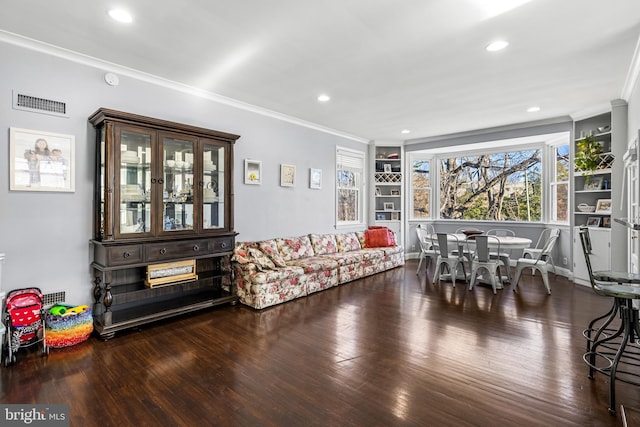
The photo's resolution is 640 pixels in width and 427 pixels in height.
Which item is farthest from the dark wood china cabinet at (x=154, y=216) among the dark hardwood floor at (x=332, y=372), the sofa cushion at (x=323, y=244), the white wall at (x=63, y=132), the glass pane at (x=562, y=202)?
the glass pane at (x=562, y=202)

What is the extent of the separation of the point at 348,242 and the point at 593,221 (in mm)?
4029

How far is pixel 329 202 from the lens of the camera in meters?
6.51

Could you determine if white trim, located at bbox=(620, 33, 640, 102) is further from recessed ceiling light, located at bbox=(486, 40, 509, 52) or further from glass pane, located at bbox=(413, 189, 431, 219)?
glass pane, located at bbox=(413, 189, 431, 219)

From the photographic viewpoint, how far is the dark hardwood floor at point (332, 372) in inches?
79.0

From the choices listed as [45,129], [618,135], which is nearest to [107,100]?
[45,129]

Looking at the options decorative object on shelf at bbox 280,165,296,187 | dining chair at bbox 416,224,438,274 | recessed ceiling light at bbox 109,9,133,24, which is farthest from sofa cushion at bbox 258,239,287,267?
recessed ceiling light at bbox 109,9,133,24

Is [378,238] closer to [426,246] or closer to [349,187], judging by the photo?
[426,246]

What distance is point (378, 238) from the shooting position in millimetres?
6715

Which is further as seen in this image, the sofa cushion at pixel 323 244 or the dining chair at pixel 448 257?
the sofa cushion at pixel 323 244

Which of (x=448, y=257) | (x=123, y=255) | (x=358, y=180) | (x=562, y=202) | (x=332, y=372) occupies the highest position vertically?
(x=358, y=180)

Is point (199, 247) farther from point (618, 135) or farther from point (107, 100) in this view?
point (618, 135)

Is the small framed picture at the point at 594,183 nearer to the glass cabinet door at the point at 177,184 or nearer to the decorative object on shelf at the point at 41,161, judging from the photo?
the glass cabinet door at the point at 177,184

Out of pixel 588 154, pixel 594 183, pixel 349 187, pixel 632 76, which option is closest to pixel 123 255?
pixel 349 187

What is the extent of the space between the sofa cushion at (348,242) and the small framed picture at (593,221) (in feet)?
12.6
